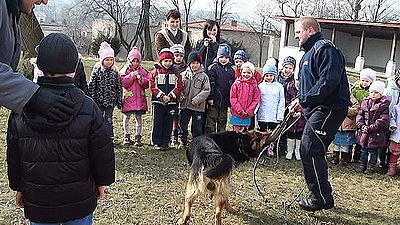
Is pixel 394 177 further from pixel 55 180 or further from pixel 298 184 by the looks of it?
pixel 55 180

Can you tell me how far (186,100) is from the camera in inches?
264

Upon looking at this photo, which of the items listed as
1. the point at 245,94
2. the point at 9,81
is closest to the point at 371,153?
the point at 245,94

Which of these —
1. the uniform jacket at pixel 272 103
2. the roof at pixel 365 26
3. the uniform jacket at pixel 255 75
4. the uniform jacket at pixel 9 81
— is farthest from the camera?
the roof at pixel 365 26

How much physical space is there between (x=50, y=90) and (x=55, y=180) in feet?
1.69

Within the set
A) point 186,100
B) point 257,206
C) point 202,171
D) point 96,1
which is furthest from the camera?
point 96,1

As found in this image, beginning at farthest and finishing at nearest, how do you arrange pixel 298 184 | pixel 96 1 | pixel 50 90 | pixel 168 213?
pixel 96 1 → pixel 298 184 → pixel 168 213 → pixel 50 90

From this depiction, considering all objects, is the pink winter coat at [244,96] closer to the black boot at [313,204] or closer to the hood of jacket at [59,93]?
the black boot at [313,204]

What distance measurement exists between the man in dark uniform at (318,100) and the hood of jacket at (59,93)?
2.58 metres

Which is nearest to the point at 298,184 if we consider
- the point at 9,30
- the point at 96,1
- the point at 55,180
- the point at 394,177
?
the point at 394,177

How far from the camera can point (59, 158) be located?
238 centimetres

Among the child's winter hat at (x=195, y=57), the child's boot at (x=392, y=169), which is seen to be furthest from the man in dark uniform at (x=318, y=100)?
the child's boot at (x=392, y=169)

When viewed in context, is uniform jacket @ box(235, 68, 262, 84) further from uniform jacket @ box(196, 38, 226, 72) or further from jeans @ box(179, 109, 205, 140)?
jeans @ box(179, 109, 205, 140)

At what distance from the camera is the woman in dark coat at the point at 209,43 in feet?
23.7

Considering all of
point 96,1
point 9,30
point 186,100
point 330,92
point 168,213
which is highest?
point 96,1
